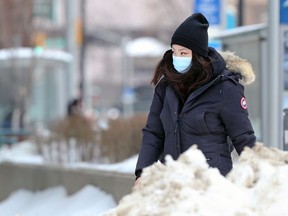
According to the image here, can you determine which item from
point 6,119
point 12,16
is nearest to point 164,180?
point 6,119

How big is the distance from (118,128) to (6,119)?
26.9ft

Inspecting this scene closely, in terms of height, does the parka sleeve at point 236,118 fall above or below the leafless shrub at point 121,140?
above

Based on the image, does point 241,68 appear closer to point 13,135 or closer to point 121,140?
point 121,140

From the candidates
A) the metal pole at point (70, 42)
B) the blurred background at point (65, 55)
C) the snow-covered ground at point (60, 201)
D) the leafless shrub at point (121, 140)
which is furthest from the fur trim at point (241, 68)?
the metal pole at point (70, 42)

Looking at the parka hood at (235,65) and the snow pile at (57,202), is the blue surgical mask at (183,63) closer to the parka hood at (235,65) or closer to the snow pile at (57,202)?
the parka hood at (235,65)

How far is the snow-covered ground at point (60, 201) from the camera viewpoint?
8.61 meters

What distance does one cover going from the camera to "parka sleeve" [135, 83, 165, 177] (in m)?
4.90

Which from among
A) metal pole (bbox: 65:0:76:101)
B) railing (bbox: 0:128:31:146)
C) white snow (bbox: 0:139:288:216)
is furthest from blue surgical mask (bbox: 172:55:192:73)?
metal pole (bbox: 65:0:76:101)

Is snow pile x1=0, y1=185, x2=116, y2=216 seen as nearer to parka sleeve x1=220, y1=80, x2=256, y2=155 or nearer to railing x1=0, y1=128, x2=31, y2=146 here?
parka sleeve x1=220, y1=80, x2=256, y2=155

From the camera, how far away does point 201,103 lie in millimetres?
4730

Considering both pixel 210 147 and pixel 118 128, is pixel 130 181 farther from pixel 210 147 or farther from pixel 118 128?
pixel 210 147

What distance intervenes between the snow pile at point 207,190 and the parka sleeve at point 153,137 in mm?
875

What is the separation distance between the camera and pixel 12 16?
66.4ft

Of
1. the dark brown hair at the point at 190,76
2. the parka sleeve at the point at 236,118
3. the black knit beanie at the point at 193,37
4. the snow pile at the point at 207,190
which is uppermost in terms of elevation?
the black knit beanie at the point at 193,37
